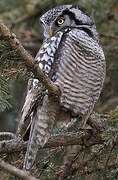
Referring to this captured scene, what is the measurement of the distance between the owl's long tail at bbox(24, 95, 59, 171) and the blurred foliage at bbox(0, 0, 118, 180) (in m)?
0.14

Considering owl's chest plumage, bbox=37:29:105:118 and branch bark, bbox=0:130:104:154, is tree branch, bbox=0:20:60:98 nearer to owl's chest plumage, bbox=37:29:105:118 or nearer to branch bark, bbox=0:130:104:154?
owl's chest plumage, bbox=37:29:105:118

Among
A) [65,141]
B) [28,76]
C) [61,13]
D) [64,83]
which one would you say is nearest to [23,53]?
[28,76]

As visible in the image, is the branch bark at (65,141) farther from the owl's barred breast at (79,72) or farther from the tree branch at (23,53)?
the tree branch at (23,53)

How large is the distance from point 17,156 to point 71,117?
0.66 meters

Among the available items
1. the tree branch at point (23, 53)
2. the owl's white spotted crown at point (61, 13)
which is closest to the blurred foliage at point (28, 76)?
the tree branch at point (23, 53)

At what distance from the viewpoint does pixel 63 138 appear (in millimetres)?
3207

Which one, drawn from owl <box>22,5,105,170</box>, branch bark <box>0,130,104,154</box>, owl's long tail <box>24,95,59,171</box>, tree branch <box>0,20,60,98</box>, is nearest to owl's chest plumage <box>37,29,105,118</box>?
owl <box>22,5,105,170</box>

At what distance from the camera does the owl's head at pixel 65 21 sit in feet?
12.2

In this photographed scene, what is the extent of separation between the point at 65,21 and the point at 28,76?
113 cm

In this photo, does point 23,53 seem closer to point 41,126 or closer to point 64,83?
point 64,83

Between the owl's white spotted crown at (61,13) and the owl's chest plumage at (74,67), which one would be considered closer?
the owl's chest plumage at (74,67)

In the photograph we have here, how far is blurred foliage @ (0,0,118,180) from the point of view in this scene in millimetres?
2814

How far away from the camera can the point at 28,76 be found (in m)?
2.94

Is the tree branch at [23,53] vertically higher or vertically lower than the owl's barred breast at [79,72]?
higher
